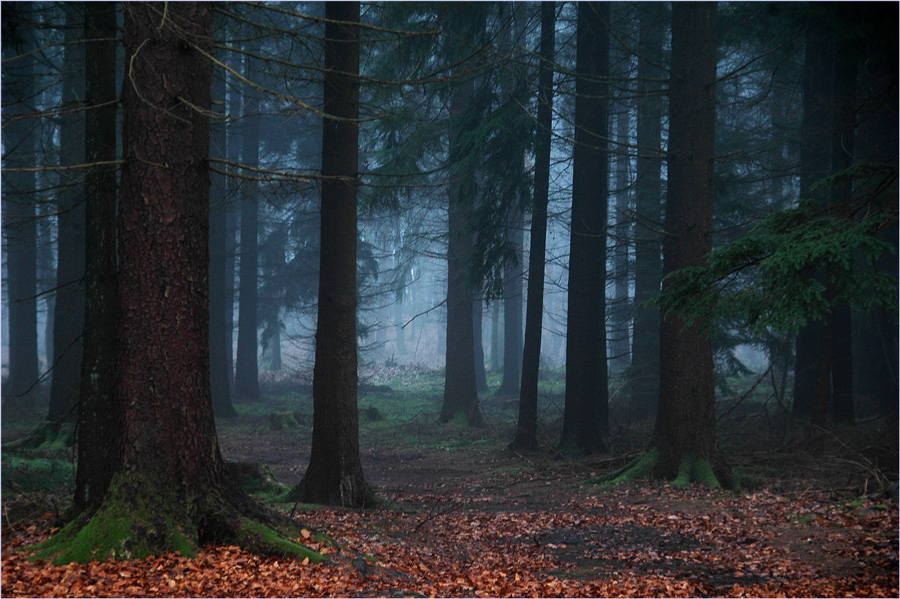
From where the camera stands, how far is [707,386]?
32.2ft

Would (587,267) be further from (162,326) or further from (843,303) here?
(162,326)

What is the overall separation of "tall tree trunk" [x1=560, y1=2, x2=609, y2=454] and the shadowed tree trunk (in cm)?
888

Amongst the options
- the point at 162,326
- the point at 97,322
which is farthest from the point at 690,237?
the point at 97,322

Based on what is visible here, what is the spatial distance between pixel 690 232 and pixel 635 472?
4037 mm

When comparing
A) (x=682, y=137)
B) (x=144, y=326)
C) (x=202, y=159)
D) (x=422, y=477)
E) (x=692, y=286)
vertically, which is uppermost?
(x=682, y=137)

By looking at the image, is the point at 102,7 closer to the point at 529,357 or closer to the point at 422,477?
the point at 422,477

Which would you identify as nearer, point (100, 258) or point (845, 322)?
point (100, 258)

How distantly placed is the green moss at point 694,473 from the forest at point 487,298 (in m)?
0.03

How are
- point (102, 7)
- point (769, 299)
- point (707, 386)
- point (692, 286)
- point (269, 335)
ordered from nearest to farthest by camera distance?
point (769, 299)
point (692, 286)
point (102, 7)
point (707, 386)
point (269, 335)

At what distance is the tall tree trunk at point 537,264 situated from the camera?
1415 cm

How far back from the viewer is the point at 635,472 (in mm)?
10336

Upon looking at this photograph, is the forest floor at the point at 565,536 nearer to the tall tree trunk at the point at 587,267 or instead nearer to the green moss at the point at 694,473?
the green moss at the point at 694,473

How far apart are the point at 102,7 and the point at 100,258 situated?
2730mm

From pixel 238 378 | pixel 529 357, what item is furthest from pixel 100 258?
pixel 238 378
